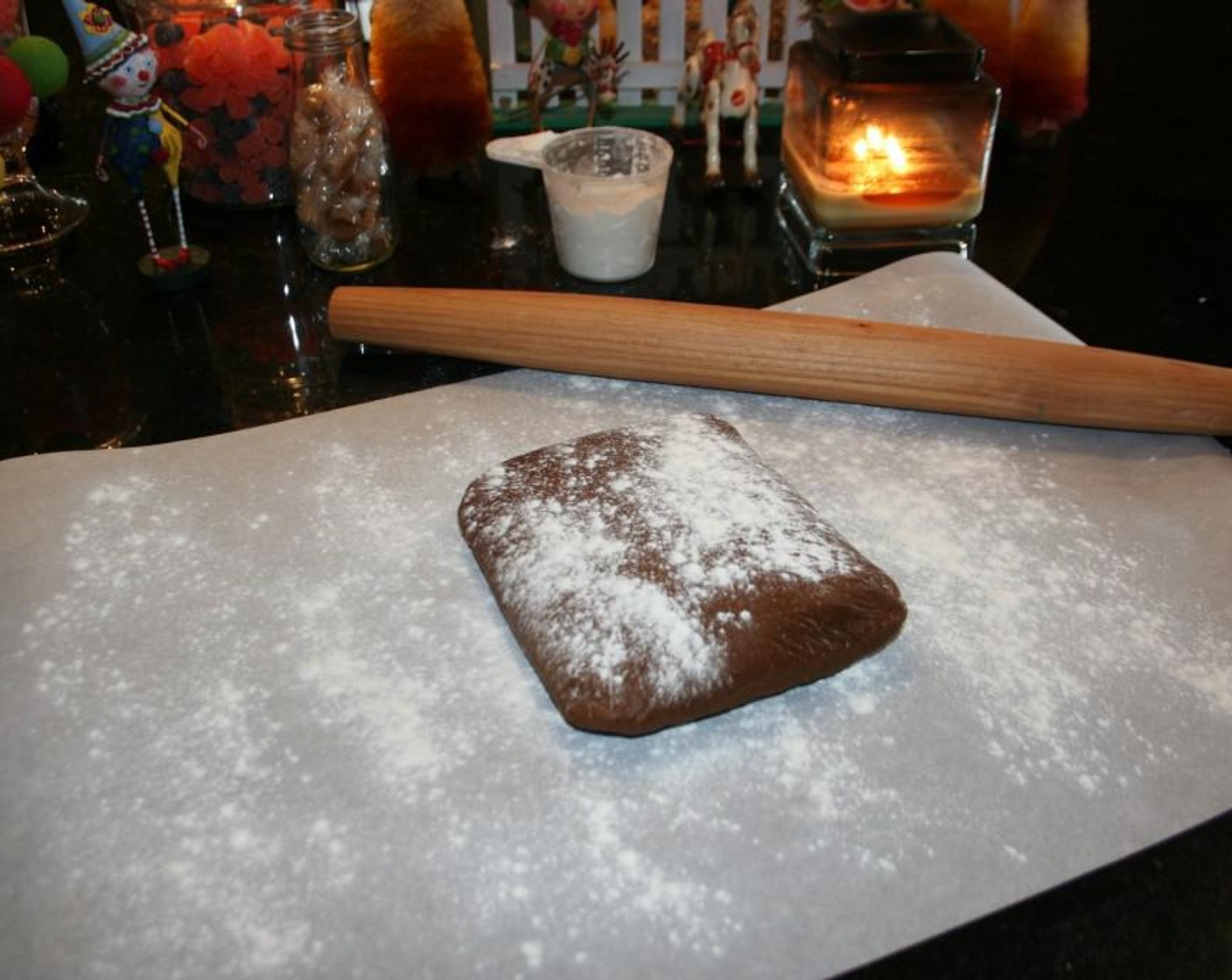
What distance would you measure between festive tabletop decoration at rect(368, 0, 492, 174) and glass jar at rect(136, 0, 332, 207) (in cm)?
10

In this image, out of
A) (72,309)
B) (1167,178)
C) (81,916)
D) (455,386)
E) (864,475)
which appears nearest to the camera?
(81,916)

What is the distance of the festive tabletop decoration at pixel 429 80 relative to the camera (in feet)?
4.30

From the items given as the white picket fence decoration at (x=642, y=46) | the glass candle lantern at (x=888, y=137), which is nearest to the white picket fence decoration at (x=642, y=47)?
the white picket fence decoration at (x=642, y=46)

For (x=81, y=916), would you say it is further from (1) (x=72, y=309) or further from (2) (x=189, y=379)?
(1) (x=72, y=309)

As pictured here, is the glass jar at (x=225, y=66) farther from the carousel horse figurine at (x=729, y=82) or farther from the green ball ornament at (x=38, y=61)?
the carousel horse figurine at (x=729, y=82)

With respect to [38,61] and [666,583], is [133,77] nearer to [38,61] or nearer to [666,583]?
[38,61]

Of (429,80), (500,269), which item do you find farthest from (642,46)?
(500,269)

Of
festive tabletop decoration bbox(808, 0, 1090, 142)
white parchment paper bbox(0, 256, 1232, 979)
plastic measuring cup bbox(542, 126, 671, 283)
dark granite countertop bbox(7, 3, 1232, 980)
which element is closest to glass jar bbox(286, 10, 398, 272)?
dark granite countertop bbox(7, 3, 1232, 980)

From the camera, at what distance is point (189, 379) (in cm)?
109

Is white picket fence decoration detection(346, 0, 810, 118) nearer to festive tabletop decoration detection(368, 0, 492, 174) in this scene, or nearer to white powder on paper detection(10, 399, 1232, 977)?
festive tabletop decoration detection(368, 0, 492, 174)

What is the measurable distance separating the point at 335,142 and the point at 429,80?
22 centimetres

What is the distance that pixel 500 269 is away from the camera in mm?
1307

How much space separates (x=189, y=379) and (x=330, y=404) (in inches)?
6.5

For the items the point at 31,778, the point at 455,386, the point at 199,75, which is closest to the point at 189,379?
the point at 455,386
